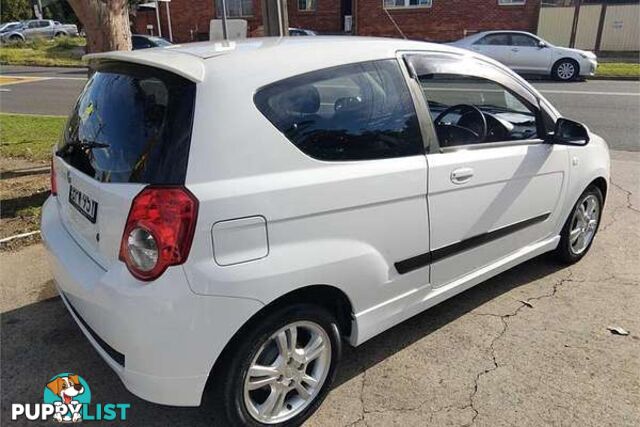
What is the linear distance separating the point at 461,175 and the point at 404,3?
Result: 82.8 ft

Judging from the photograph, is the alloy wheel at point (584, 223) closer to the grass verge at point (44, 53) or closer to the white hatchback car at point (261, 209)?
the white hatchback car at point (261, 209)

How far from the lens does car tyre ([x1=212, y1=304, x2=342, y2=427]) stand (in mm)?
2148

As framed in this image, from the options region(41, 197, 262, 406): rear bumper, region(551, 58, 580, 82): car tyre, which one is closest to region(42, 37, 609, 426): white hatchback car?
region(41, 197, 262, 406): rear bumper

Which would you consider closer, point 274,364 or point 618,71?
point 274,364

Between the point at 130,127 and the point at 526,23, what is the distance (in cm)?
2514


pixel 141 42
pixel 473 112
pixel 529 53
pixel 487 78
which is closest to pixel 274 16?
pixel 473 112

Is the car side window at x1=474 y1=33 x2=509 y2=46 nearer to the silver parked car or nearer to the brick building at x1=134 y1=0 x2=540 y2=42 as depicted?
the brick building at x1=134 y1=0 x2=540 y2=42

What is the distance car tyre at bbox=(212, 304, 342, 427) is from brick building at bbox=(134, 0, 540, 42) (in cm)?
2136

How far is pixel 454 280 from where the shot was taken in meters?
3.01

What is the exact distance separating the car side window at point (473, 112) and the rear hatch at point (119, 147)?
4.48 feet

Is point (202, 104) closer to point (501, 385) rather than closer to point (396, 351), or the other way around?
point (396, 351)

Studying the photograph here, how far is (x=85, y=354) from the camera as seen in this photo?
2.93 m

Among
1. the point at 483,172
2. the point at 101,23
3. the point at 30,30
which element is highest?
the point at 101,23

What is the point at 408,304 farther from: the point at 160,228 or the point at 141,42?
the point at 141,42
